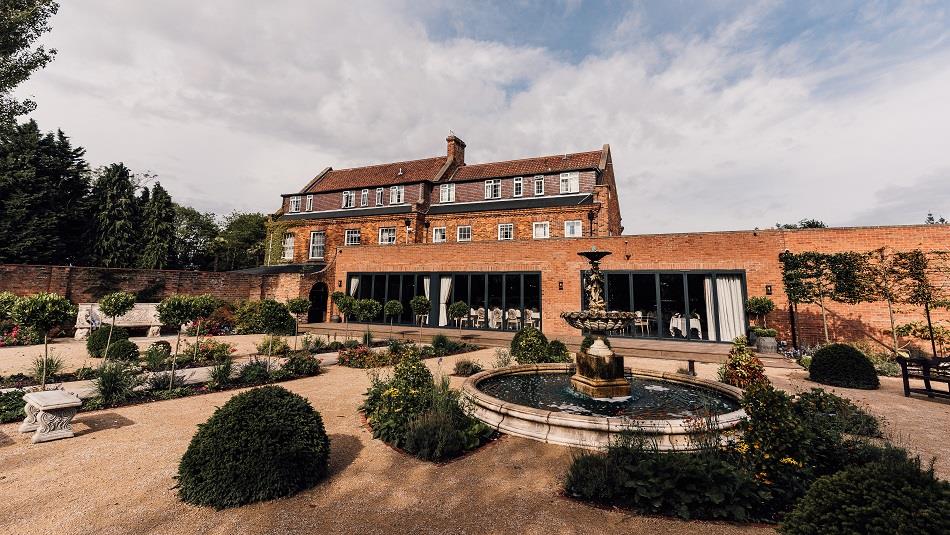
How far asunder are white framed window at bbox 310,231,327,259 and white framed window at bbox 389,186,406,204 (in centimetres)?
640

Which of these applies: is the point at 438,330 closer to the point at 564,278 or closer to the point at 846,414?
the point at 564,278

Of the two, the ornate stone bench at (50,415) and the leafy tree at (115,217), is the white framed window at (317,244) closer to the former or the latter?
the leafy tree at (115,217)

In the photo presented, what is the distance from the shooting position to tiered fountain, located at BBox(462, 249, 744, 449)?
16.7 feet

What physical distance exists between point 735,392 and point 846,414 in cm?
146

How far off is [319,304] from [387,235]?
7.53 meters

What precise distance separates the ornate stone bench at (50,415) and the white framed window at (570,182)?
24.5 m

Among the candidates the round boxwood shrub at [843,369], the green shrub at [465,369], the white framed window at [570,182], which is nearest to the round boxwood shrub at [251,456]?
the green shrub at [465,369]

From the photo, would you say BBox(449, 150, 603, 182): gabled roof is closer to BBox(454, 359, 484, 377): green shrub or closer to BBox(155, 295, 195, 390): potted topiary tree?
BBox(454, 359, 484, 377): green shrub

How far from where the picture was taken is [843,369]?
9445 millimetres

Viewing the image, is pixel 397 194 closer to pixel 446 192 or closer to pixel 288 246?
pixel 446 192

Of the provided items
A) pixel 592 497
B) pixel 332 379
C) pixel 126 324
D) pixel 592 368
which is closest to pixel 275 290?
pixel 126 324

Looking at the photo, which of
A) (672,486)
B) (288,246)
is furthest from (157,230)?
(672,486)

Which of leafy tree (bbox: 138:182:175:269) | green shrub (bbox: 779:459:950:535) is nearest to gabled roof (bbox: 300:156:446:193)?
leafy tree (bbox: 138:182:175:269)

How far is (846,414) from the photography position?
598cm
